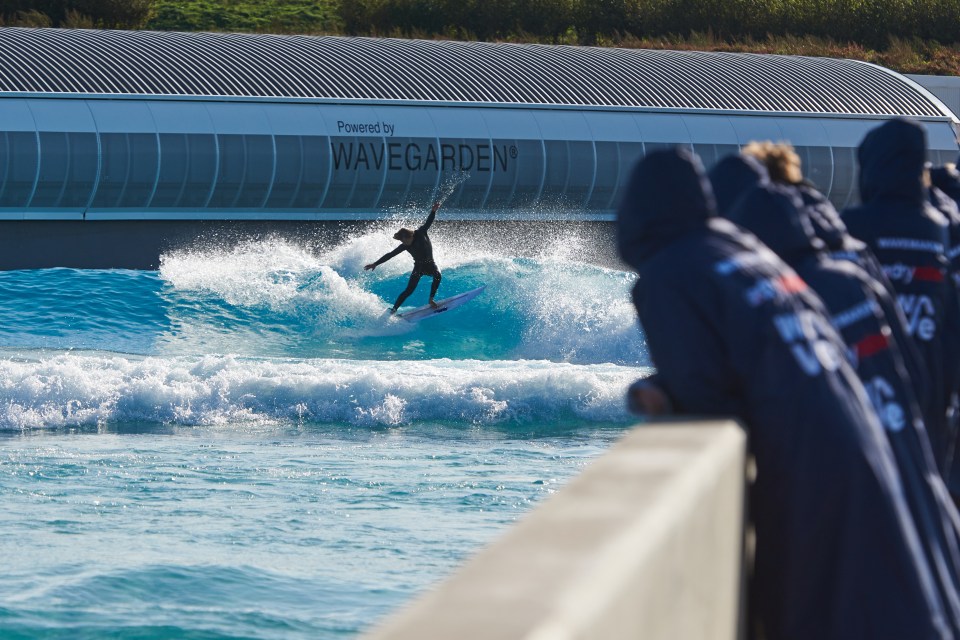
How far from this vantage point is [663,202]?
355 cm

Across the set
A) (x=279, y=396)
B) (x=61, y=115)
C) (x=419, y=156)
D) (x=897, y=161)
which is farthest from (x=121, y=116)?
(x=897, y=161)

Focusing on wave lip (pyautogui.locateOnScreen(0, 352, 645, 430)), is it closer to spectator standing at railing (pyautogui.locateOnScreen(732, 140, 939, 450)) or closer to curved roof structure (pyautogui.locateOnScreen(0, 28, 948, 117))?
spectator standing at railing (pyautogui.locateOnScreen(732, 140, 939, 450))

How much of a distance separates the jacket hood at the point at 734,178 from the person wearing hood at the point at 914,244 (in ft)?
3.49

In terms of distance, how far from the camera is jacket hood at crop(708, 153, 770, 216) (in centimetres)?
430

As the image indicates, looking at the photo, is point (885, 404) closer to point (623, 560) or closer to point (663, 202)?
point (663, 202)

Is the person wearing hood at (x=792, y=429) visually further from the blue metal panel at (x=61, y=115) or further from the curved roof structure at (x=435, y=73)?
the curved roof structure at (x=435, y=73)

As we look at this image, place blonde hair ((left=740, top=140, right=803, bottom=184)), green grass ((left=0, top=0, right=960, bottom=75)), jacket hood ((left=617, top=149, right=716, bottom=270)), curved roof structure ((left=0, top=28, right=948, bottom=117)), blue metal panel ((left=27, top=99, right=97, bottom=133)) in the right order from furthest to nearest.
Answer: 1. green grass ((left=0, top=0, right=960, bottom=75))
2. curved roof structure ((left=0, top=28, right=948, bottom=117))
3. blue metal panel ((left=27, top=99, right=97, bottom=133))
4. blonde hair ((left=740, top=140, right=803, bottom=184))
5. jacket hood ((left=617, top=149, right=716, bottom=270))

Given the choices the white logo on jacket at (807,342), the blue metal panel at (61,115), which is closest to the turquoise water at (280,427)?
the blue metal panel at (61,115)

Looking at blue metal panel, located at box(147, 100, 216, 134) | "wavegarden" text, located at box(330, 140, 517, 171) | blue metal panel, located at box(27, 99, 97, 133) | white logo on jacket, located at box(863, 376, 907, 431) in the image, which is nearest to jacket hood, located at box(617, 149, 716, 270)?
white logo on jacket, located at box(863, 376, 907, 431)

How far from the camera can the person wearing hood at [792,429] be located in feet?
11.1

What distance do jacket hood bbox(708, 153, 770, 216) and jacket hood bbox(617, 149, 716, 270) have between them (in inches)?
27.7

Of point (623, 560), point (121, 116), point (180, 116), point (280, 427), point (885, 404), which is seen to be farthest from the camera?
point (180, 116)

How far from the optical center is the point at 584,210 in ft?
103

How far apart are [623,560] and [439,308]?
21588 mm
